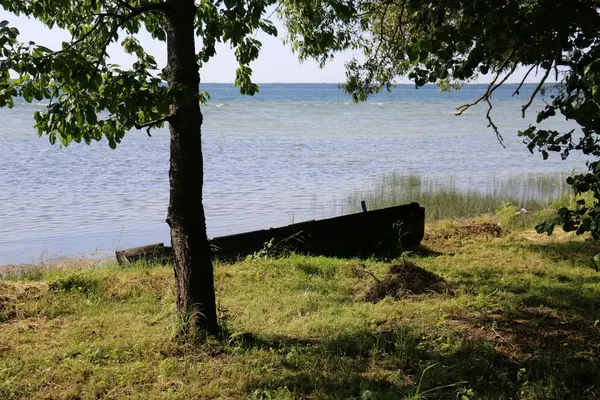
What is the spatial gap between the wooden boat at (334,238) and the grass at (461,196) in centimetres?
363

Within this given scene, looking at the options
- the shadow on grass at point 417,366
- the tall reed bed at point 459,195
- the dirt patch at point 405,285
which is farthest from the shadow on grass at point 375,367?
the tall reed bed at point 459,195

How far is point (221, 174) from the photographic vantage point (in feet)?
63.2

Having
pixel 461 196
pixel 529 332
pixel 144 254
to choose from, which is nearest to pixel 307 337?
pixel 529 332

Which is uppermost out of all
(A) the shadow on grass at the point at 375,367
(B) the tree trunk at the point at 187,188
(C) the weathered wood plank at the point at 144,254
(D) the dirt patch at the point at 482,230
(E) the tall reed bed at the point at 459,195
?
(B) the tree trunk at the point at 187,188

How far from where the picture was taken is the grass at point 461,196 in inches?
569

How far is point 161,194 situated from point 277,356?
37.8ft

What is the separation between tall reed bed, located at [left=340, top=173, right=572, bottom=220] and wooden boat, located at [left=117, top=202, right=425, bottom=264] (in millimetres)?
4084

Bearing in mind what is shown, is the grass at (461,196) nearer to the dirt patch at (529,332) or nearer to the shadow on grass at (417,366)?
the dirt patch at (529,332)

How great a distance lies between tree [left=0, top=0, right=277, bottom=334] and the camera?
4148 mm

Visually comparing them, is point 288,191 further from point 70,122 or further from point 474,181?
point 70,122

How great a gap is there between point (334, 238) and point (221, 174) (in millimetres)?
10298

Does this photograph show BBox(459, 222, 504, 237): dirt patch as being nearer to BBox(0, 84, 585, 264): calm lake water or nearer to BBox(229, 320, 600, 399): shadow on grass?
BBox(0, 84, 585, 264): calm lake water

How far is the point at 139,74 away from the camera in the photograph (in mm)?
4234

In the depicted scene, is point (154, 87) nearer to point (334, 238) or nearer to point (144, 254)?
point (144, 254)
